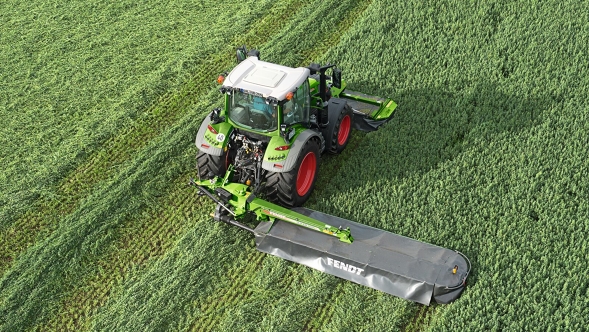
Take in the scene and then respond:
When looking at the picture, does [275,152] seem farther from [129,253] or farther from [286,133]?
[129,253]

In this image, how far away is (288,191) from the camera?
9.44 meters

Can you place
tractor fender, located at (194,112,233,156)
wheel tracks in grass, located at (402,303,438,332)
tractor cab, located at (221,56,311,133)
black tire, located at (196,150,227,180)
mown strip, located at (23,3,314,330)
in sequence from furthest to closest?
1. black tire, located at (196,150,227,180)
2. tractor fender, located at (194,112,233,156)
3. tractor cab, located at (221,56,311,133)
4. mown strip, located at (23,3,314,330)
5. wheel tracks in grass, located at (402,303,438,332)

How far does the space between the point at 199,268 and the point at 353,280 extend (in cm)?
248

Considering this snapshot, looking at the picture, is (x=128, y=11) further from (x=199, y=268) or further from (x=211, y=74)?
(x=199, y=268)

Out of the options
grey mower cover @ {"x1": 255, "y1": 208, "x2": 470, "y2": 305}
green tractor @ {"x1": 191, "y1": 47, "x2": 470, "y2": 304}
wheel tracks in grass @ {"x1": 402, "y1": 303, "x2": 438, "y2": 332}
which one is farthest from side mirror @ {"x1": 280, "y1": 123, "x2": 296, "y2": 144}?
wheel tracks in grass @ {"x1": 402, "y1": 303, "x2": 438, "y2": 332}

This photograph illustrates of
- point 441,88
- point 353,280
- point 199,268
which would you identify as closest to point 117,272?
point 199,268

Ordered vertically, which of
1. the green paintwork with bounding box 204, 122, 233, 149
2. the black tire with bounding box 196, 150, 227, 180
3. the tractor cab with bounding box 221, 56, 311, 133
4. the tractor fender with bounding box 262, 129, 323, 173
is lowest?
the black tire with bounding box 196, 150, 227, 180

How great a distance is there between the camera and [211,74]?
45.7 feet

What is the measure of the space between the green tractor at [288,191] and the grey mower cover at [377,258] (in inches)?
0.6

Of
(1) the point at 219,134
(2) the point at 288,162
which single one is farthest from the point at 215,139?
(2) the point at 288,162

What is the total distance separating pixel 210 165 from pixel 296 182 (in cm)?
150

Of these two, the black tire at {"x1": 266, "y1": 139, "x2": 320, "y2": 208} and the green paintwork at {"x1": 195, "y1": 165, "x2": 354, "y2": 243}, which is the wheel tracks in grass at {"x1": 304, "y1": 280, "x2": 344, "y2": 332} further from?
the black tire at {"x1": 266, "y1": 139, "x2": 320, "y2": 208}

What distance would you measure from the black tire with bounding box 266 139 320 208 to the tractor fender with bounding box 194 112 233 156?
3.05 ft

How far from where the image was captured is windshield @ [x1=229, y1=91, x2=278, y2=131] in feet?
30.5
